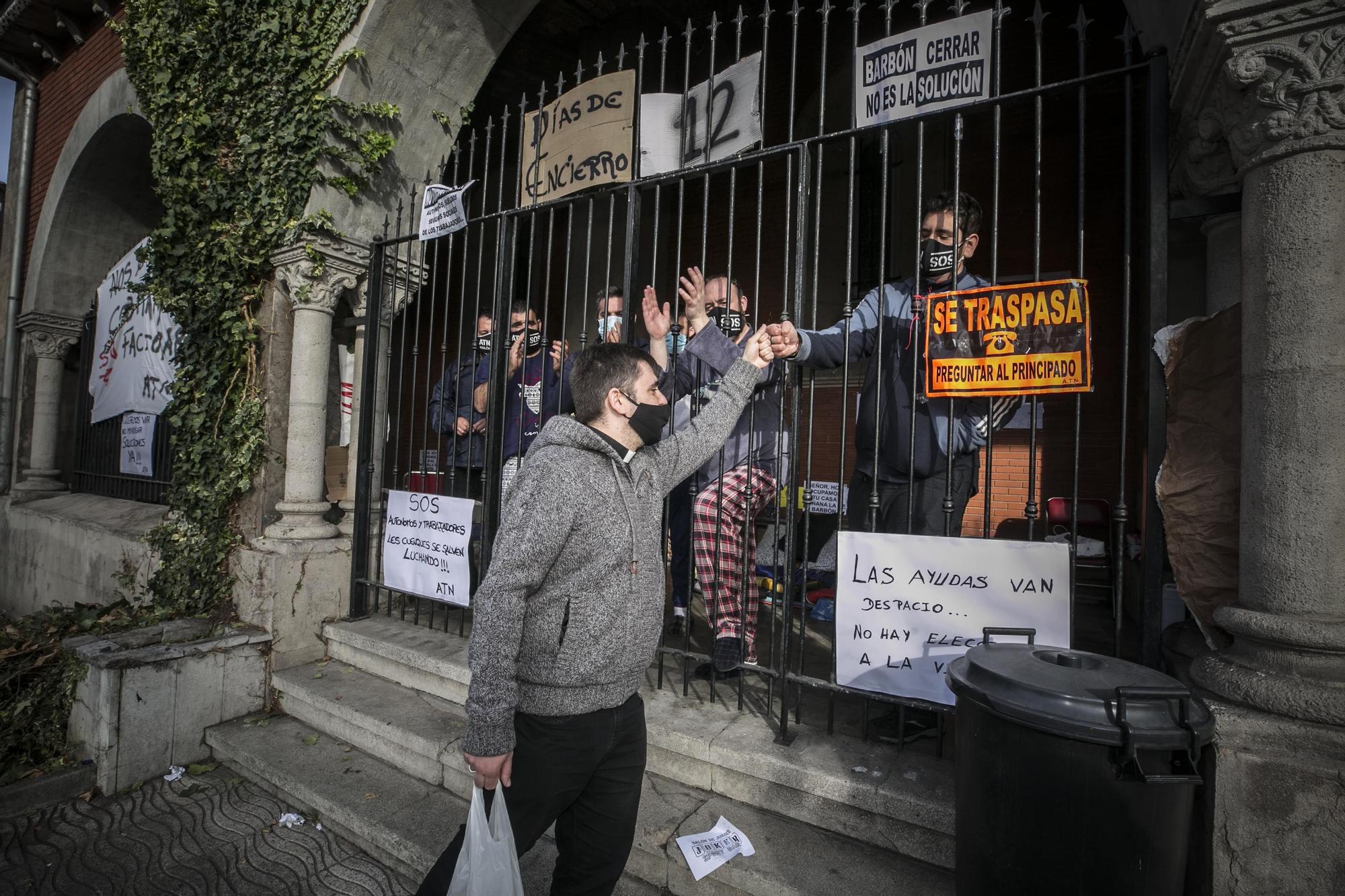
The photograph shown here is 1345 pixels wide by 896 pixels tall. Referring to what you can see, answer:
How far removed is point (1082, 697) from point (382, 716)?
3.50m

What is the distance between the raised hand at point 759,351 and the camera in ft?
9.01

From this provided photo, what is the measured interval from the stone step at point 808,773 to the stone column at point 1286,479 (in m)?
0.83

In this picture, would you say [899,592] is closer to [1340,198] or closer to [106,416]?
[1340,198]

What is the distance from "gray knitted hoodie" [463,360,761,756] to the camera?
1.89 meters

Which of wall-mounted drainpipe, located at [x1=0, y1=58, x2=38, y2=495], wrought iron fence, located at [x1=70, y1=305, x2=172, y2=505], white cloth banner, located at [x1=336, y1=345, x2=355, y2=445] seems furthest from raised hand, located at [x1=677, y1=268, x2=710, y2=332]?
wall-mounted drainpipe, located at [x1=0, y1=58, x2=38, y2=495]

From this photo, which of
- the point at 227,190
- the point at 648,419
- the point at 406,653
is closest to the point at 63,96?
the point at 227,190

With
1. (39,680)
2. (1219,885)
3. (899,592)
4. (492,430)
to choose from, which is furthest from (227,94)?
(1219,885)

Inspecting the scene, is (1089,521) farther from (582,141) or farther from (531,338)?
(582,141)

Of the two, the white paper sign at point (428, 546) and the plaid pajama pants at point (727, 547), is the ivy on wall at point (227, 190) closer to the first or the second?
the white paper sign at point (428, 546)

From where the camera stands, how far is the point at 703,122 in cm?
387

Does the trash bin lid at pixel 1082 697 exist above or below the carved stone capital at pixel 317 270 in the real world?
below

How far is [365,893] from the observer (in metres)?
2.81

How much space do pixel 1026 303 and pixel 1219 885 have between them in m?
1.93

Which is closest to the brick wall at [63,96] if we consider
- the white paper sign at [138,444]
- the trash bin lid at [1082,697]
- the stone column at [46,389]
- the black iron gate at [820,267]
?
the stone column at [46,389]
